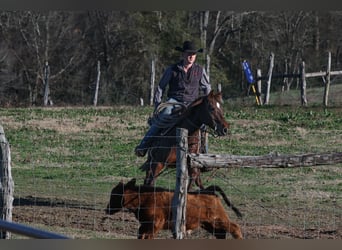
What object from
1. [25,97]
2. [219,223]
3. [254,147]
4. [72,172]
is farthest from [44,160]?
[25,97]

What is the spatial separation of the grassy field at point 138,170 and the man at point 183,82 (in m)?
0.98

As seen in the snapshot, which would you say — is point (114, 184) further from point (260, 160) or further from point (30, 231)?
point (30, 231)

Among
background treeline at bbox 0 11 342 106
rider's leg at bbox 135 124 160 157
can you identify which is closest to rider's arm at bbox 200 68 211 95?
rider's leg at bbox 135 124 160 157

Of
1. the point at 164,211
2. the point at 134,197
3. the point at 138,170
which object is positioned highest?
the point at 134,197

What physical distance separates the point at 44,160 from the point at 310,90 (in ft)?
59.7

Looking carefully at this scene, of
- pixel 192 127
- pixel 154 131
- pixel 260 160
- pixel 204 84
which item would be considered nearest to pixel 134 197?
pixel 260 160

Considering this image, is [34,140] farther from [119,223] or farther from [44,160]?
[119,223]

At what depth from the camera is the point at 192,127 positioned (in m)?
12.3

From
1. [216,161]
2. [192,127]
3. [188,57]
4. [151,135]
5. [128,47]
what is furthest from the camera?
[128,47]

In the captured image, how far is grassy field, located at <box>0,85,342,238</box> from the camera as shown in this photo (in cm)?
1184

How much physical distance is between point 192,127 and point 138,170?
378 cm

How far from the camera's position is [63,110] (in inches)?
1053

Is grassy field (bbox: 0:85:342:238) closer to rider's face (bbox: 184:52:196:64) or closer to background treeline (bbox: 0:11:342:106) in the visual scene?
rider's face (bbox: 184:52:196:64)

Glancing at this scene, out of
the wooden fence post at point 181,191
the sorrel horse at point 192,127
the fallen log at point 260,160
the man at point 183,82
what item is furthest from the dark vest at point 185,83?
the wooden fence post at point 181,191
